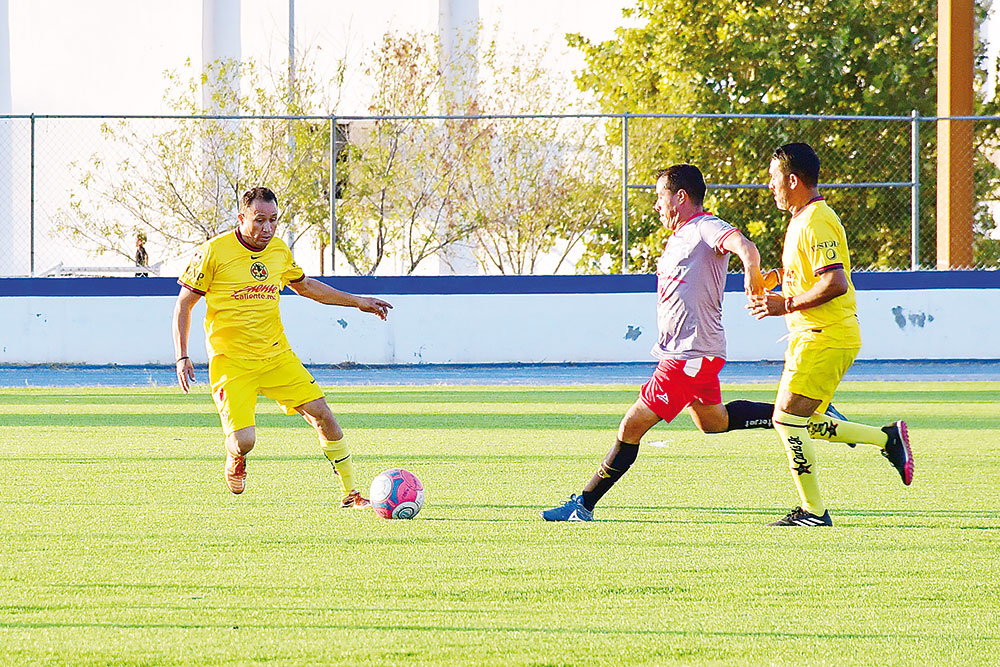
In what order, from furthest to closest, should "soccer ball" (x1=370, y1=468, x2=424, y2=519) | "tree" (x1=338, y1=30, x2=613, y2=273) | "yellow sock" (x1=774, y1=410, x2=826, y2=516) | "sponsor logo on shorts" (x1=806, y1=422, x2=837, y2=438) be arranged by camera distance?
"tree" (x1=338, y1=30, x2=613, y2=273)
"sponsor logo on shorts" (x1=806, y1=422, x2=837, y2=438)
"soccer ball" (x1=370, y1=468, x2=424, y2=519)
"yellow sock" (x1=774, y1=410, x2=826, y2=516)

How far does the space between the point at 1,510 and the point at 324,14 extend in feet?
77.6

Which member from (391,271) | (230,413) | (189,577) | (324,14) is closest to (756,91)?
(391,271)

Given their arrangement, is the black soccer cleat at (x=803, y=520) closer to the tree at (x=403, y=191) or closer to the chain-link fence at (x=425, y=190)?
the chain-link fence at (x=425, y=190)

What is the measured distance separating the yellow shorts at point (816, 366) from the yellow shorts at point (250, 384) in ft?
8.06

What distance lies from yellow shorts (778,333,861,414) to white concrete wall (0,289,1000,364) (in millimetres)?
11732

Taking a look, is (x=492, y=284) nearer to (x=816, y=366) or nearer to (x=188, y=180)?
(x=188, y=180)

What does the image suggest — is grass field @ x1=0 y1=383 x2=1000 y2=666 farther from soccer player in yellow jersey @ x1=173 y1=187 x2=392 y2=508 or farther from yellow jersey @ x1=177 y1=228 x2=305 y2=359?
yellow jersey @ x1=177 y1=228 x2=305 y2=359

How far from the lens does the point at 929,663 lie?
4.27 m

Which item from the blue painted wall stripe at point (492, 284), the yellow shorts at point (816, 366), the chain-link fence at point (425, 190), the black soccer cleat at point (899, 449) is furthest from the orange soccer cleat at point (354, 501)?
the chain-link fence at point (425, 190)

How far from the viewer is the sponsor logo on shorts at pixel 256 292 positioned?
299 inches

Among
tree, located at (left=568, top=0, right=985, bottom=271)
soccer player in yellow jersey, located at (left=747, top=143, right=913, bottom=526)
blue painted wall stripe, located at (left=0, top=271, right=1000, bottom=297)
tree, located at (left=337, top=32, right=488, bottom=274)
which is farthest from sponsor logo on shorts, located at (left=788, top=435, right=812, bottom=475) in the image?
tree, located at (left=337, top=32, right=488, bottom=274)

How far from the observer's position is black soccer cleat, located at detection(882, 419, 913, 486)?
736 cm

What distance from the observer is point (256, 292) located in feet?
25.0

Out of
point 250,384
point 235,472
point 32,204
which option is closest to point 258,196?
point 250,384
